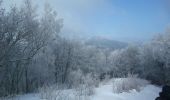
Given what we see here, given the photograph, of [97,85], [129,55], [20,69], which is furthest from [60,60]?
[97,85]

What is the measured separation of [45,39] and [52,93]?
582 inches

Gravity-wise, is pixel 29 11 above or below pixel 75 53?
above

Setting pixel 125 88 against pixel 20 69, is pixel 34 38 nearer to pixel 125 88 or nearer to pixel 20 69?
pixel 20 69

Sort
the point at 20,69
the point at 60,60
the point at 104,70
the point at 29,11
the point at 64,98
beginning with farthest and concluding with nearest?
the point at 104,70 → the point at 60,60 → the point at 20,69 → the point at 29,11 → the point at 64,98

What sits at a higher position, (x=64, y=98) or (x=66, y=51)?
(x=66, y=51)

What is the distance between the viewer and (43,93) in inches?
451

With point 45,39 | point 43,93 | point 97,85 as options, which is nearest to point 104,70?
point 45,39

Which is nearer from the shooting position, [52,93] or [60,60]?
→ [52,93]

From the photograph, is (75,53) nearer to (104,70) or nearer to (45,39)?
(104,70)

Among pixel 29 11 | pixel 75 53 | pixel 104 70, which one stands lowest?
pixel 104 70

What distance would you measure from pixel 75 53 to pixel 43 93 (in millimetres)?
37297

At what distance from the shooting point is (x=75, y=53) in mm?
48719

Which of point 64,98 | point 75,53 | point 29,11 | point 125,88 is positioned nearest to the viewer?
point 64,98

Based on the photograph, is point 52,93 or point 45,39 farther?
point 45,39
